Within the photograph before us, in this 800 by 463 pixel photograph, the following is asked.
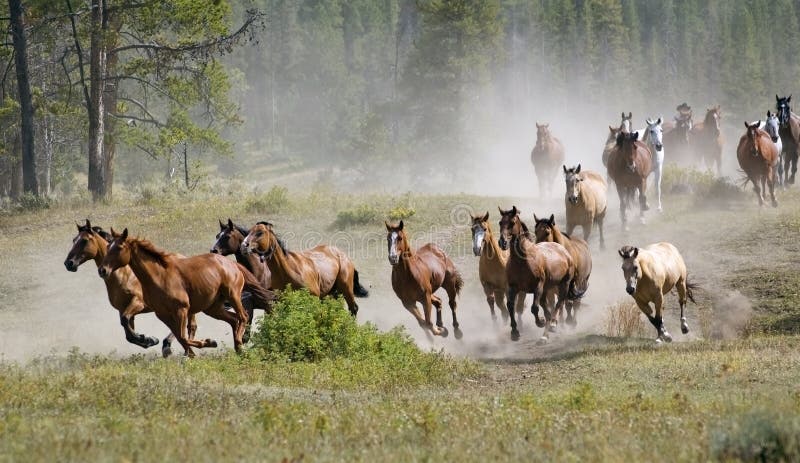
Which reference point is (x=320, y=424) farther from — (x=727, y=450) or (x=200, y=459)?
(x=727, y=450)

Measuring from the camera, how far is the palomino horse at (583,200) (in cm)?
2409

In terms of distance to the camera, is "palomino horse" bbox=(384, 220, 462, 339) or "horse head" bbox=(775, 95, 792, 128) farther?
"horse head" bbox=(775, 95, 792, 128)

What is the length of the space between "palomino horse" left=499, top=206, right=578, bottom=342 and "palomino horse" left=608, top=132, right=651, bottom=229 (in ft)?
26.6

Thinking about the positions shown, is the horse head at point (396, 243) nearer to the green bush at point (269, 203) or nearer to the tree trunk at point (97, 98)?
the green bush at point (269, 203)

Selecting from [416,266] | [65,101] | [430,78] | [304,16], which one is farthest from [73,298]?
[304,16]

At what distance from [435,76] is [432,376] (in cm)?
4816

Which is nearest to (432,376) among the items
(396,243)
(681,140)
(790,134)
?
(396,243)

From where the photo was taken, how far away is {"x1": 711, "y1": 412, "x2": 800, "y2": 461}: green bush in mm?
7664

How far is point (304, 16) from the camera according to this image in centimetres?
10600

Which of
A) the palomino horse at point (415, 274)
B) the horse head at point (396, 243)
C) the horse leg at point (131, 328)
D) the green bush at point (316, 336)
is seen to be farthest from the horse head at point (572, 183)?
the horse leg at point (131, 328)

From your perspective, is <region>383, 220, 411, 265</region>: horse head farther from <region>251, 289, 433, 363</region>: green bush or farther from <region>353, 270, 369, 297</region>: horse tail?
<region>251, 289, 433, 363</region>: green bush

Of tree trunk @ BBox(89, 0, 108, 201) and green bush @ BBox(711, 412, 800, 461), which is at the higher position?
tree trunk @ BBox(89, 0, 108, 201)

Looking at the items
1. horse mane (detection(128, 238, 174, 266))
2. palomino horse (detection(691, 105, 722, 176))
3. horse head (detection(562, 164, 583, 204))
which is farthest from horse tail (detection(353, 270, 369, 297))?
palomino horse (detection(691, 105, 722, 176))

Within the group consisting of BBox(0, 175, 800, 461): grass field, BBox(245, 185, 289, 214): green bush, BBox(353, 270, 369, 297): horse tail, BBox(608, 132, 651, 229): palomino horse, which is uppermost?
BBox(608, 132, 651, 229): palomino horse
